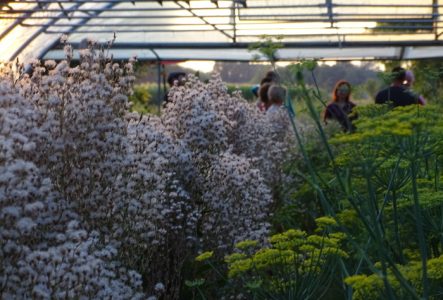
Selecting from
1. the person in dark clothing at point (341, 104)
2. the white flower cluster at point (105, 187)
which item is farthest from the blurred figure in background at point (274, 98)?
the white flower cluster at point (105, 187)

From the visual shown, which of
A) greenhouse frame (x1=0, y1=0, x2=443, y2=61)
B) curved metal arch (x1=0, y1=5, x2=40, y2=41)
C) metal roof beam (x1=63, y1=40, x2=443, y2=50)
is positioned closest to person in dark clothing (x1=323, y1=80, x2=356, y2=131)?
greenhouse frame (x1=0, y1=0, x2=443, y2=61)

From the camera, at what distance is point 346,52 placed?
2272cm

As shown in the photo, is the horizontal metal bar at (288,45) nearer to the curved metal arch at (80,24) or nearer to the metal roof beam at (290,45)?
the metal roof beam at (290,45)

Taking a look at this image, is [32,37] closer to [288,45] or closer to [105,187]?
[288,45]

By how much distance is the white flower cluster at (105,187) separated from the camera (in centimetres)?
Answer: 465

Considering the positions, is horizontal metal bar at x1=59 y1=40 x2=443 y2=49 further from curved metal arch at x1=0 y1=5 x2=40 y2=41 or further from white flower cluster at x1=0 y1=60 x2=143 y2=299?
white flower cluster at x1=0 y1=60 x2=143 y2=299

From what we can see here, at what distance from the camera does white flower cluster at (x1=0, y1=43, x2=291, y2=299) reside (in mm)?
4652

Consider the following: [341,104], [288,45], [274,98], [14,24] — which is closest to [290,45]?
[288,45]

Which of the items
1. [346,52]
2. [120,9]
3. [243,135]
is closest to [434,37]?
[346,52]

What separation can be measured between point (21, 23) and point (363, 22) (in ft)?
20.4

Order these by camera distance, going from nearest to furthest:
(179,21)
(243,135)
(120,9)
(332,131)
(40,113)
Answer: (40,113), (243,135), (332,131), (120,9), (179,21)

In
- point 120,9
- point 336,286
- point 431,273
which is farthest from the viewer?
point 120,9

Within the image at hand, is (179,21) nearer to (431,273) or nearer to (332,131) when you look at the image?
(332,131)

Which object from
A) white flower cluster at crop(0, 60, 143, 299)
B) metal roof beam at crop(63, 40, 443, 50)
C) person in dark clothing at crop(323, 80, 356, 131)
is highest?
metal roof beam at crop(63, 40, 443, 50)
